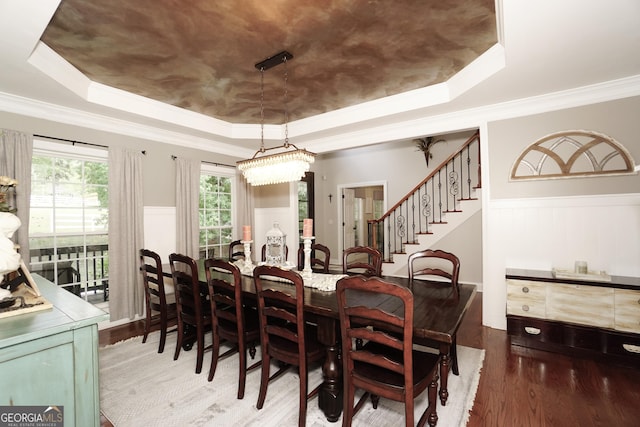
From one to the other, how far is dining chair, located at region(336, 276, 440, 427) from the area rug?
34cm

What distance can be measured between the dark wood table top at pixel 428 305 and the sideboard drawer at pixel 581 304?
41.2 inches

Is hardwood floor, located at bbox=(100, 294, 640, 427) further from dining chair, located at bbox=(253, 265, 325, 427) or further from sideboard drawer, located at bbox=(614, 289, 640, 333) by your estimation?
dining chair, located at bbox=(253, 265, 325, 427)

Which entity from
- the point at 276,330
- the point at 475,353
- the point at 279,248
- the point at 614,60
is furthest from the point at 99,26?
the point at 475,353

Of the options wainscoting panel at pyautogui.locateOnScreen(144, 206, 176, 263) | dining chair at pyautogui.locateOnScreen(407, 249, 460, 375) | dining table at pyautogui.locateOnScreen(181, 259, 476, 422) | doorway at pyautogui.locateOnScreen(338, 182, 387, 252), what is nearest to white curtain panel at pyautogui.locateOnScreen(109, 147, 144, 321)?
wainscoting panel at pyautogui.locateOnScreen(144, 206, 176, 263)

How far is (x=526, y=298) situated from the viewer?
2.87m

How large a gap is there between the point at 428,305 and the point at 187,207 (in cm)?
354

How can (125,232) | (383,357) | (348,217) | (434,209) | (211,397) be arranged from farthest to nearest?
(348,217) → (434,209) → (125,232) → (211,397) → (383,357)

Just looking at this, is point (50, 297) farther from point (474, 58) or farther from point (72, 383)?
point (474, 58)

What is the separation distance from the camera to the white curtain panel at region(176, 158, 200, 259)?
13.5ft

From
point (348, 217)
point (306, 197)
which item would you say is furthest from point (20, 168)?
point (348, 217)

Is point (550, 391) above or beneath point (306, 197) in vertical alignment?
beneath

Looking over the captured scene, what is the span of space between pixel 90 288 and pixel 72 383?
291 cm

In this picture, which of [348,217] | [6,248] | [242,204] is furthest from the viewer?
[348,217]
